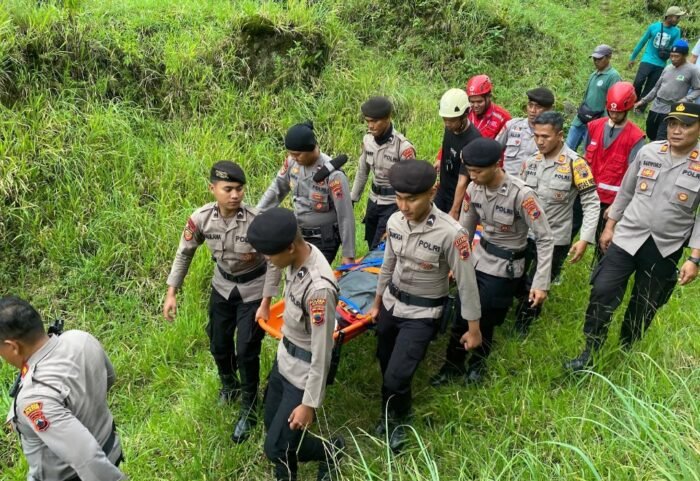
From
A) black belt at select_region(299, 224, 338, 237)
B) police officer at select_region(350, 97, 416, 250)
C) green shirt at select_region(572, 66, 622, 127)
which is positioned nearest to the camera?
black belt at select_region(299, 224, 338, 237)

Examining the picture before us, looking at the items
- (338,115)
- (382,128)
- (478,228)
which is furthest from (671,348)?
(338,115)

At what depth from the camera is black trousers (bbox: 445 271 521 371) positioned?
3.57 meters

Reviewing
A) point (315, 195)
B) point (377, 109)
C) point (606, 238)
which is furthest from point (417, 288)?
point (377, 109)

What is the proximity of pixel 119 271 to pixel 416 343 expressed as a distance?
3.32 meters

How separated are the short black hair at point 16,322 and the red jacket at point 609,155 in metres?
4.36

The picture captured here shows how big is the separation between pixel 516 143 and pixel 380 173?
133 centimetres

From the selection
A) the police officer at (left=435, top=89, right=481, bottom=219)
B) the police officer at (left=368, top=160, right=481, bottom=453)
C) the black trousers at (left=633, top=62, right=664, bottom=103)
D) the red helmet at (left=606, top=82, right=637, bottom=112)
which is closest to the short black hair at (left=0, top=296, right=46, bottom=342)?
the police officer at (left=368, top=160, right=481, bottom=453)

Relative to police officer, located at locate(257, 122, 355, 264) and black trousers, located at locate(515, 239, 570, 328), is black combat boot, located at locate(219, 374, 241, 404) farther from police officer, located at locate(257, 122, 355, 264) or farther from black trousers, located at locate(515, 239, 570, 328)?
black trousers, located at locate(515, 239, 570, 328)

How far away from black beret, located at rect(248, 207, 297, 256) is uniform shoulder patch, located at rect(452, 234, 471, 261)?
100cm

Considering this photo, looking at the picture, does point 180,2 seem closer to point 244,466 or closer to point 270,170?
point 270,170

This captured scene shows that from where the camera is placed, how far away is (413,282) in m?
3.17

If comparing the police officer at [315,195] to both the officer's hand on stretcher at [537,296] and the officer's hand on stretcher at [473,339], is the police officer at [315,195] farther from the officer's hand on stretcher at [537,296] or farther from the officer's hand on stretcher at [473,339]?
the officer's hand on stretcher at [537,296]

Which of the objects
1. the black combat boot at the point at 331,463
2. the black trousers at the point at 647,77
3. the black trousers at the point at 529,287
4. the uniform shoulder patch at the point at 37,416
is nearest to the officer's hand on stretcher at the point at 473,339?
the black combat boot at the point at 331,463

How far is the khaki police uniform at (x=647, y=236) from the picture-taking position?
3.25 m
